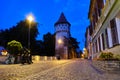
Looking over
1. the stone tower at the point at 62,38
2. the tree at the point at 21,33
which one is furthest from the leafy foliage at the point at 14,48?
the stone tower at the point at 62,38

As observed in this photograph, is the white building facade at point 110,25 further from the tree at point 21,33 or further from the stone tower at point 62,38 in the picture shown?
the stone tower at point 62,38

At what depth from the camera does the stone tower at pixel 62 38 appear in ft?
219

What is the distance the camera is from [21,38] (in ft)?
177

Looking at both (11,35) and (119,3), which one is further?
(11,35)

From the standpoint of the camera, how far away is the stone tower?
66.8 m

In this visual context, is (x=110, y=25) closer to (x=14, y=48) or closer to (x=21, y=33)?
(x=14, y=48)

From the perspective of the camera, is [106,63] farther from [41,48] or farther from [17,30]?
[41,48]

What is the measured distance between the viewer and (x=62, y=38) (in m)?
67.6

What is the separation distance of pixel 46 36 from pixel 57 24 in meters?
9.36

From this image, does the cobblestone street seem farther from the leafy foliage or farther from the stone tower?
the stone tower

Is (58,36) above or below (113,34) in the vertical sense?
above

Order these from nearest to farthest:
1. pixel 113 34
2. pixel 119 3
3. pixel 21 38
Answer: pixel 119 3 → pixel 113 34 → pixel 21 38

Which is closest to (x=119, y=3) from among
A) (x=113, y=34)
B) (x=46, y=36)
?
(x=113, y=34)

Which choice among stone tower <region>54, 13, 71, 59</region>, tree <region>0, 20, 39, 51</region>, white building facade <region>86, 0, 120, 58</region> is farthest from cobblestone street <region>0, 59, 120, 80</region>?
stone tower <region>54, 13, 71, 59</region>
